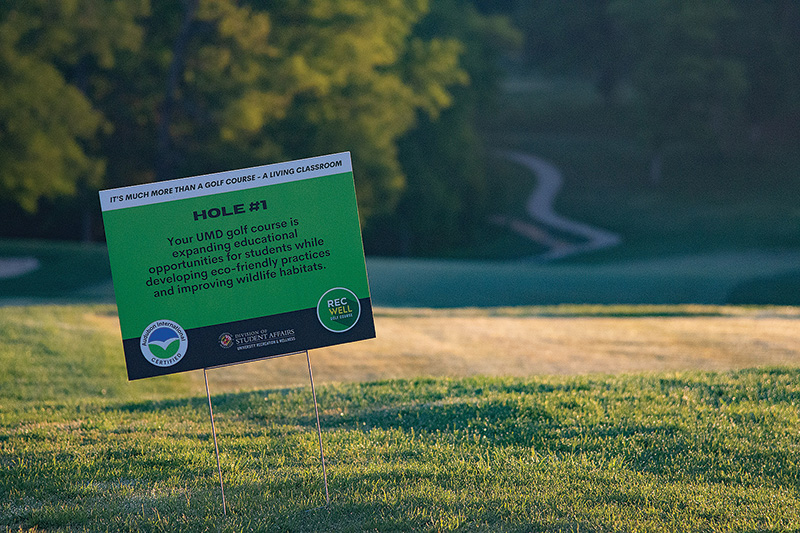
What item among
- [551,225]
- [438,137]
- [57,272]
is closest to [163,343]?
[57,272]

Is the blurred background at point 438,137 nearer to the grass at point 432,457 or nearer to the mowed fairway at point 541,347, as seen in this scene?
the mowed fairway at point 541,347

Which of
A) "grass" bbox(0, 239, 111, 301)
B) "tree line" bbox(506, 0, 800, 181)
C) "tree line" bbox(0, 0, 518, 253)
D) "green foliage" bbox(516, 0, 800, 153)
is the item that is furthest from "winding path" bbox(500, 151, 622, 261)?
"grass" bbox(0, 239, 111, 301)

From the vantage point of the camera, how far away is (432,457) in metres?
6.53

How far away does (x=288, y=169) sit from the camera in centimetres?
560

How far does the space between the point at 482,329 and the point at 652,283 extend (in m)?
11.0

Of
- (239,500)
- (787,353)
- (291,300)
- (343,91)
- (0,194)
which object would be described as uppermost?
(343,91)

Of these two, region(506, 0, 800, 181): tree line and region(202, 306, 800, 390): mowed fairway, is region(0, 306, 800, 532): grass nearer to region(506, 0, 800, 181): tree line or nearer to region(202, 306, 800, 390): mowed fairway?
region(202, 306, 800, 390): mowed fairway

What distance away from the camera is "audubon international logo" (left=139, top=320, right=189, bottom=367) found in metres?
5.52

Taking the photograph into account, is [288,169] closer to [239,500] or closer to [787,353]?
[239,500]

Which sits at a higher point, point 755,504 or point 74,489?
point 74,489

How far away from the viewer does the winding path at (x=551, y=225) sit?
4062 cm

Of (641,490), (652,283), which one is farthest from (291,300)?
(652,283)

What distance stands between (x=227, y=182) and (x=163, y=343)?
1.11 m

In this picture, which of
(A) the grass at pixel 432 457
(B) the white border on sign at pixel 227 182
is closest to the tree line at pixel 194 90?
(A) the grass at pixel 432 457
